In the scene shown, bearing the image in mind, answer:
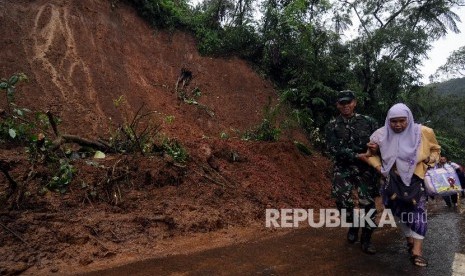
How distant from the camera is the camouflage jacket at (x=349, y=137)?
405 cm

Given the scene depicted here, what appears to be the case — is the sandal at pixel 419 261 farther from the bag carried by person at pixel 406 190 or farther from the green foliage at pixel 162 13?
the green foliage at pixel 162 13

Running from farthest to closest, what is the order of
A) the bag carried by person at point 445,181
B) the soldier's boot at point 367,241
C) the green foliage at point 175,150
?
the bag carried by person at point 445,181, the green foliage at point 175,150, the soldier's boot at point 367,241

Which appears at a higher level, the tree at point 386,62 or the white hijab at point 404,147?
the tree at point 386,62

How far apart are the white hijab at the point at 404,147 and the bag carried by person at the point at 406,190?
0.06 m

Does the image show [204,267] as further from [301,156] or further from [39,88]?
[39,88]

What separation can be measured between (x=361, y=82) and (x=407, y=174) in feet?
39.3

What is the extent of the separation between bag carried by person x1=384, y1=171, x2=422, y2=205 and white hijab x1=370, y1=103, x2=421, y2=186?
6 centimetres

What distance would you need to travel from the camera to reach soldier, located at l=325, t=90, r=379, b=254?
159 inches

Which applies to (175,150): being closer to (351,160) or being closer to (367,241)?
(351,160)

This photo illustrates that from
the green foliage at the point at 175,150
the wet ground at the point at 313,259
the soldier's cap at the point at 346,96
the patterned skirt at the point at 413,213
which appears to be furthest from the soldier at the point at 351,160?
the green foliage at the point at 175,150

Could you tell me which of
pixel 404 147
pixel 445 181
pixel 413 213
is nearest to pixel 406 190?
pixel 413 213

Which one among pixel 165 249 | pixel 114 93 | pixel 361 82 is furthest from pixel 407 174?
pixel 361 82

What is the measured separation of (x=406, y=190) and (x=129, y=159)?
370cm

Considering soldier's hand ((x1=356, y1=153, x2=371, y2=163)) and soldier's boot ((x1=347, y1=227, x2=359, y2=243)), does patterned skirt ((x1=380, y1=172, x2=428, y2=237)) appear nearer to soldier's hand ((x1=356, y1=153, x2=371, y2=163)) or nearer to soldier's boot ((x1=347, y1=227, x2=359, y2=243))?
soldier's hand ((x1=356, y1=153, x2=371, y2=163))
